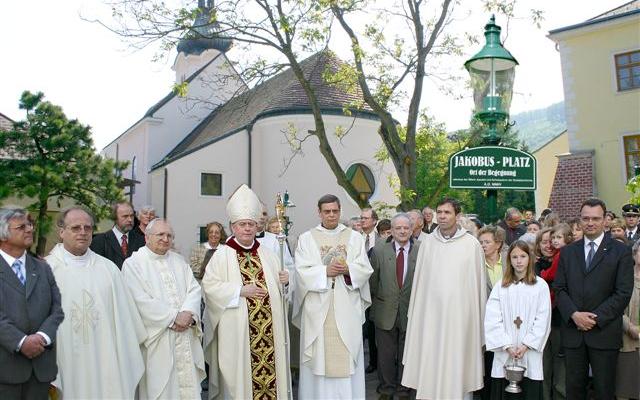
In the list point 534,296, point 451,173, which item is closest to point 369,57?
point 451,173

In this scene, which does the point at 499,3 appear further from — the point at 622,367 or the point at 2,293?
the point at 2,293

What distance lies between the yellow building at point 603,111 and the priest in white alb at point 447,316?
43.2ft

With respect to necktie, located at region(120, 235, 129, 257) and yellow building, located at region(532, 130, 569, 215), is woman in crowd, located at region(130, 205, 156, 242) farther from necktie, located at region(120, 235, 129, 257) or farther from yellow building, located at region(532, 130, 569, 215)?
yellow building, located at region(532, 130, 569, 215)

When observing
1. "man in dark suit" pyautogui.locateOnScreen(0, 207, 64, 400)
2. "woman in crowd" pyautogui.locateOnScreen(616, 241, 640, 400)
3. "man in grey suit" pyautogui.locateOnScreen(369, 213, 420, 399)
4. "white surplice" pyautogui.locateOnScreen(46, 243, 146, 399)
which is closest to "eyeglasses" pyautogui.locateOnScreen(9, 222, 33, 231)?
"man in dark suit" pyautogui.locateOnScreen(0, 207, 64, 400)

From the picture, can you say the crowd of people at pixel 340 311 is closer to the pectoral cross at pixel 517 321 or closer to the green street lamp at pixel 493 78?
the pectoral cross at pixel 517 321

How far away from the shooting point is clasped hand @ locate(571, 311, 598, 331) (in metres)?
5.26

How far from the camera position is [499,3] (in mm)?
12031

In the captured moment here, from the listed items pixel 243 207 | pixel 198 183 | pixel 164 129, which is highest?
pixel 164 129

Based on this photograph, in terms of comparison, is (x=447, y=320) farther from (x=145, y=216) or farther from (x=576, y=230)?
(x=145, y=216)

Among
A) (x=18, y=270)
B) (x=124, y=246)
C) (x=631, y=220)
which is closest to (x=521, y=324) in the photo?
(x=18, y=270)

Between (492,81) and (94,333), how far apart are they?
4.54 m

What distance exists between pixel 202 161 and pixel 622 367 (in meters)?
22.8

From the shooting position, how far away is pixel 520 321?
534cm

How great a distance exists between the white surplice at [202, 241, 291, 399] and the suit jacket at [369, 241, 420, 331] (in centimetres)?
123
